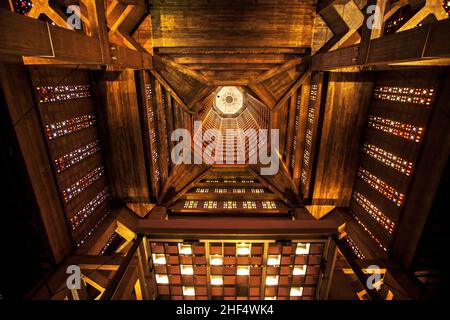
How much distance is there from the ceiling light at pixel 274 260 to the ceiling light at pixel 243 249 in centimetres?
88

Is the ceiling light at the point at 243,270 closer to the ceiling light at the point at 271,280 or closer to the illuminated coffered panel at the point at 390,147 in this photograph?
the ceiling light at the point at 271,280

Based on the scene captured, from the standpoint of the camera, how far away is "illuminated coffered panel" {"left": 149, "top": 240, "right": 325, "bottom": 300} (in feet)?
25.7

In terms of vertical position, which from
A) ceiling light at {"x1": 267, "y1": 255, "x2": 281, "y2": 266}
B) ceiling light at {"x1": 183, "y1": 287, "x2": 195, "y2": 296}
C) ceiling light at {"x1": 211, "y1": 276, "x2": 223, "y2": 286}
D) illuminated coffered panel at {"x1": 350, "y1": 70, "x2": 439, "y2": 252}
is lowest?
ceiling light at {"x1": 183, "y1": 287, "x2": 195, "y2": 296}

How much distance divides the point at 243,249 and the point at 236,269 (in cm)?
109

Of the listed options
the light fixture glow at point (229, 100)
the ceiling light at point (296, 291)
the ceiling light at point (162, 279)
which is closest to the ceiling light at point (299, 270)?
the ceiling light at point (296, 291)

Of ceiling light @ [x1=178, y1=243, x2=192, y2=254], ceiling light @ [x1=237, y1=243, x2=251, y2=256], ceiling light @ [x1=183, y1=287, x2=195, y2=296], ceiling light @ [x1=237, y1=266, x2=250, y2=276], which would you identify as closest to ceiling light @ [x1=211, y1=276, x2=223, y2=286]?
ceiling light @ [x1=237, y1=266, x2=250, y2=276]

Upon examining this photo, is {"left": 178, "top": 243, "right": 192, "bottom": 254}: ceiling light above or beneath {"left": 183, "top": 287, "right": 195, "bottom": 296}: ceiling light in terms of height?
above

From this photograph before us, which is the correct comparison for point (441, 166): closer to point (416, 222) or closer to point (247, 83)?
point (416, 222)

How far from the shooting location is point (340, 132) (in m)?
12.7

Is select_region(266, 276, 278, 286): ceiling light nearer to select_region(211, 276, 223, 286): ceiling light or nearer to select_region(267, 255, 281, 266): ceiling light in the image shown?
select_region(267, 255, 281, 266): ceiling light

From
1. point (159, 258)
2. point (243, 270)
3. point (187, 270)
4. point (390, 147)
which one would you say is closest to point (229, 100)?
point (390, 147)

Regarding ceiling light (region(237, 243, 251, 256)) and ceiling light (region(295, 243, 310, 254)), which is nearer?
ceiling light (region(295, 243, 310, 254))

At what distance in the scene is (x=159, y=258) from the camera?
8.06 metres

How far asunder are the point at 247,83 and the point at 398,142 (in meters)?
8.00
